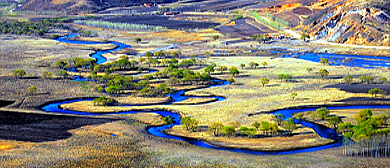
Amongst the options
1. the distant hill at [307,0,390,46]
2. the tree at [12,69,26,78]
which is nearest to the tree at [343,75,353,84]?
the distant hill at [307,0,390,46]

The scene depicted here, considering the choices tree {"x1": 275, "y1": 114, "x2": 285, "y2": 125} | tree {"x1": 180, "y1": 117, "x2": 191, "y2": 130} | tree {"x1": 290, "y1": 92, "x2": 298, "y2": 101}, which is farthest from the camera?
tree {"x1": 290, "y1": 92, "x2": 298, "y2": 101}

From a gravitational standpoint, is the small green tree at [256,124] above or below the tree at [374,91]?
below

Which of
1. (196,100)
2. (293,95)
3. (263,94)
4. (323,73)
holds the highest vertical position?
(323,73)

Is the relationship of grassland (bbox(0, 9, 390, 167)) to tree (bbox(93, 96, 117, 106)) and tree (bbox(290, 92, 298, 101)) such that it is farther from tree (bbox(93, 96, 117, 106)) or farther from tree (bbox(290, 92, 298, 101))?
tree (bbox(93, 96, 117, 106))

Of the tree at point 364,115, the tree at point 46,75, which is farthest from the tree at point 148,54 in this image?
the tree at point 364,115

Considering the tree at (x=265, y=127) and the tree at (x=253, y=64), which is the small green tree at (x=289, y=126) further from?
the tree at (x=253, y=64)

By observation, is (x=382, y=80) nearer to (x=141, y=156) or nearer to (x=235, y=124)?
(x=235, y=124)

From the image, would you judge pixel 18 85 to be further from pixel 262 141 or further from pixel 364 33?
pixel 364 33

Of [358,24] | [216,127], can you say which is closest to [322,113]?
[216,127]

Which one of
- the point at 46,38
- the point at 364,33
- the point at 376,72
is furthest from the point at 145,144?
the point at 46,38

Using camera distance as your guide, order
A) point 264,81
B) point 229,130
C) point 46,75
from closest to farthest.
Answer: point 229,130 → point 264,81 → point 46,75

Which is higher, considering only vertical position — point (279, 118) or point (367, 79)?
point (367, 79)
